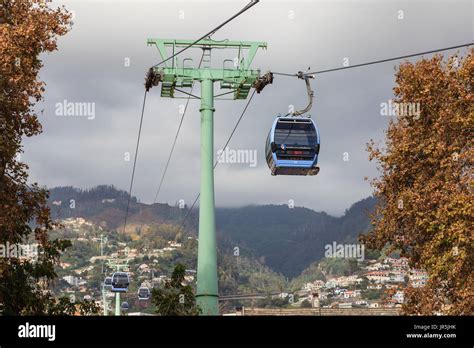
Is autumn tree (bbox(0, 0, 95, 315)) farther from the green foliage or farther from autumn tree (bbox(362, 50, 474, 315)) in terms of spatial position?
autumn tree (bbox(362, 50, 474, 315))

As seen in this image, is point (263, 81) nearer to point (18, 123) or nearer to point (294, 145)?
point (294, 145)

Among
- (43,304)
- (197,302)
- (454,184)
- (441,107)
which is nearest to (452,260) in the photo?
(454,184)

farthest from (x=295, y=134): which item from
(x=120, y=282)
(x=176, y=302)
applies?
(x=120, y=282)

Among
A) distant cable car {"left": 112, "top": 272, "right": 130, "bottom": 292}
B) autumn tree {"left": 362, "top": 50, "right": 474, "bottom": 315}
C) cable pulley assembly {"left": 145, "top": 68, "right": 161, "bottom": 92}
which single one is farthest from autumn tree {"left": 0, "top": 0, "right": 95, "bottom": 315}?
distant cable car {"left": 112, "top": 272, "right": 130, "bottom": 292}

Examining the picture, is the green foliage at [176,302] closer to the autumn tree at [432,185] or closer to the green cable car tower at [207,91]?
the green cable car tower at [207,91]

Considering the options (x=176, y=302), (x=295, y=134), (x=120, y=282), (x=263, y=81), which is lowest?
(x=120, y=282)
